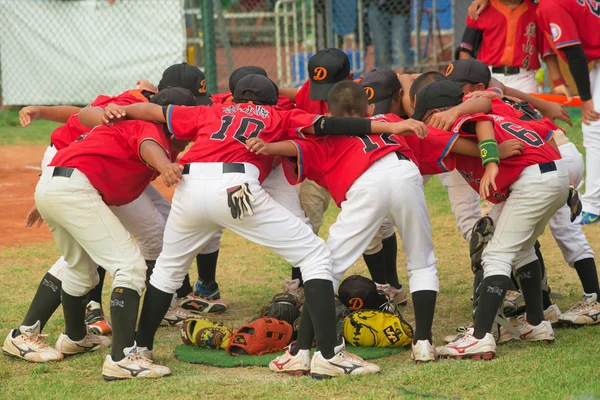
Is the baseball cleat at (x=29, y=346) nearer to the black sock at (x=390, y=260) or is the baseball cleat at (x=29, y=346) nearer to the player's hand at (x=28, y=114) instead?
the player's hand at (x=28, y=114)

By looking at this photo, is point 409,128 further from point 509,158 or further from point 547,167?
point 547,167

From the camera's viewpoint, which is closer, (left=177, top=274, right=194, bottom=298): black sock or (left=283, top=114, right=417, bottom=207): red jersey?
(left=283, top=114, right=417, bottom=207): red jersey

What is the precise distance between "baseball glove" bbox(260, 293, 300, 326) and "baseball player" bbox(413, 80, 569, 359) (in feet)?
3.27

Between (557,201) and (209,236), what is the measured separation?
1.86 m

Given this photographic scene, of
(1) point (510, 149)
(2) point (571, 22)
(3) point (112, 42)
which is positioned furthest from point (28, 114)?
(3) point (112, 42)

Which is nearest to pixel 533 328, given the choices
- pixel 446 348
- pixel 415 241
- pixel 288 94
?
pixel 446 348

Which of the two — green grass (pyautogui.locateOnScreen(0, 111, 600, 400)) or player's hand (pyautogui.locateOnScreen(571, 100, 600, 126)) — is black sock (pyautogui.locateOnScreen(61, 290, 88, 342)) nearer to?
green grass (pyautogui.locateOnScreen(0, 111, 600, 400))

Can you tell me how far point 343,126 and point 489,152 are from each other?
2.48 ft

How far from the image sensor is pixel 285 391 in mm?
4000

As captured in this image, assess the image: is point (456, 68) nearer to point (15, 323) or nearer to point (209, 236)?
point (209, 236)

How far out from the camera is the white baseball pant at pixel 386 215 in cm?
429

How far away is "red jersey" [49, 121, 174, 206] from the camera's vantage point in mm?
4500

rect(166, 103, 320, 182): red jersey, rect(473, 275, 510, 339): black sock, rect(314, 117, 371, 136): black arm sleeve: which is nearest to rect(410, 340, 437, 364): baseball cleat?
→ rect(473, 275, 510, 339): black sock

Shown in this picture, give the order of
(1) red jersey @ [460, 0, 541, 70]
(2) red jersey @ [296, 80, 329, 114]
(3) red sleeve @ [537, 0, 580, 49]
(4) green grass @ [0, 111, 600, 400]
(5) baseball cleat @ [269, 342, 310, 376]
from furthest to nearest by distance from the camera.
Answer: (1) red jersey @ [460, 0, 541, 70]
(3) red sleeve @ [537, 0, 580, 49]
(2) red jersey @ [296, 80, 329, 114]
(5) baseball cleat @ [269, 342, 310, 376]
(4) green grass @ [0, 111, 600, 400]
